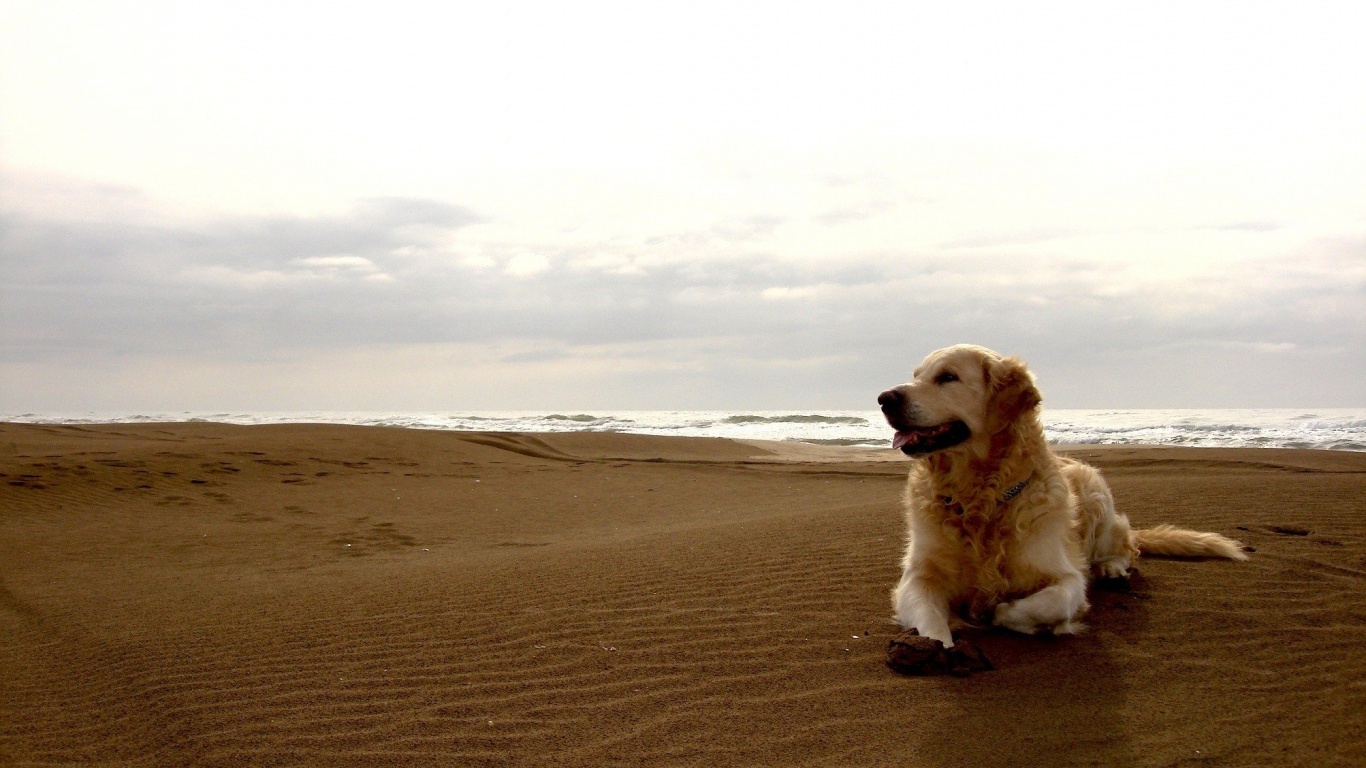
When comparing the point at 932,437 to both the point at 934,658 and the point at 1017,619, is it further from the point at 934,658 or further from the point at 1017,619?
the point at 934,658

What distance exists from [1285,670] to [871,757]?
2.08 metres

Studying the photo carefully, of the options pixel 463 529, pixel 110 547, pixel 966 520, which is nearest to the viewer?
pixel 966 520

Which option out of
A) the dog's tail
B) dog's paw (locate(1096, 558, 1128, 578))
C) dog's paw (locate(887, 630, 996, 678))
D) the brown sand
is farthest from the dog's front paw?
the dog's tail

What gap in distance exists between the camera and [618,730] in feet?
11.1

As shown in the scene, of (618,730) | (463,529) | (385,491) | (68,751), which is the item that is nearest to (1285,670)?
(618,730)

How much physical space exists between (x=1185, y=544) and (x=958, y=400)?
2473mm

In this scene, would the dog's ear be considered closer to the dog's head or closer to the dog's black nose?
the dog's head

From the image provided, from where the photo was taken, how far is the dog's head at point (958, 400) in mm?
4551

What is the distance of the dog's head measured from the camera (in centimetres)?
455

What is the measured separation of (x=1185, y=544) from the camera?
586cm

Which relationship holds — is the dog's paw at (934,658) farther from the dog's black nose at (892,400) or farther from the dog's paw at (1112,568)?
the dog's paw at (1112,568)

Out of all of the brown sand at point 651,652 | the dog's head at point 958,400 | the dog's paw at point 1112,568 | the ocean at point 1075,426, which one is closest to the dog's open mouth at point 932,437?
the dog's head at point 958,400

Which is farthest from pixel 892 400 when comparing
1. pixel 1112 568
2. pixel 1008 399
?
pixel 1112 568

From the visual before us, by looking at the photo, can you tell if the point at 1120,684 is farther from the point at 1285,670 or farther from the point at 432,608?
the point at 432,608
